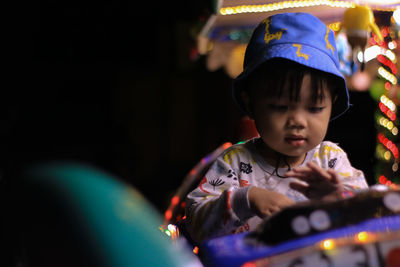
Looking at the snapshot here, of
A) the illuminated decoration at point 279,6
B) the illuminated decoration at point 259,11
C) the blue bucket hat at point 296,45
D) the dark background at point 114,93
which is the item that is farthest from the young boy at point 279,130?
the dark background at point 114,93

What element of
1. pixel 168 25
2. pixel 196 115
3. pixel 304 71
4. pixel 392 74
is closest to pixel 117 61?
pixel 168 25

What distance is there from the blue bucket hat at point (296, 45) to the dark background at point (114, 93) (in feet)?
8.47

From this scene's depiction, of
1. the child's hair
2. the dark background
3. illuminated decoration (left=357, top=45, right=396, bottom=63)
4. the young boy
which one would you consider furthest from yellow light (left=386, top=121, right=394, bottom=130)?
the dark background

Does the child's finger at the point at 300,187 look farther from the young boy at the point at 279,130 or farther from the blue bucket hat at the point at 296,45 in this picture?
the blue bucket hat at the point at 296,45

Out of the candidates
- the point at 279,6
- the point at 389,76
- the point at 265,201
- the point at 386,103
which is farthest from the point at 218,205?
the point at 389,76

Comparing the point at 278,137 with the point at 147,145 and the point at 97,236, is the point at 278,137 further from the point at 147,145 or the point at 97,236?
the point at 147,145

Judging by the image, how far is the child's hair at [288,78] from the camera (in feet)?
2.89

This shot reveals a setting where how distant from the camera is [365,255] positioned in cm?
51

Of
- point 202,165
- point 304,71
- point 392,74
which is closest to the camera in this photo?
point 304,71

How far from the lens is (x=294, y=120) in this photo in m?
0.87

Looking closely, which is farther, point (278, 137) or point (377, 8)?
point (377, 8)

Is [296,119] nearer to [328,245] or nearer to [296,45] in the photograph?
[296,45]

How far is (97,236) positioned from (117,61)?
13.3 feet

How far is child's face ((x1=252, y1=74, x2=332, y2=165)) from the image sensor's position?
87 centimetres
